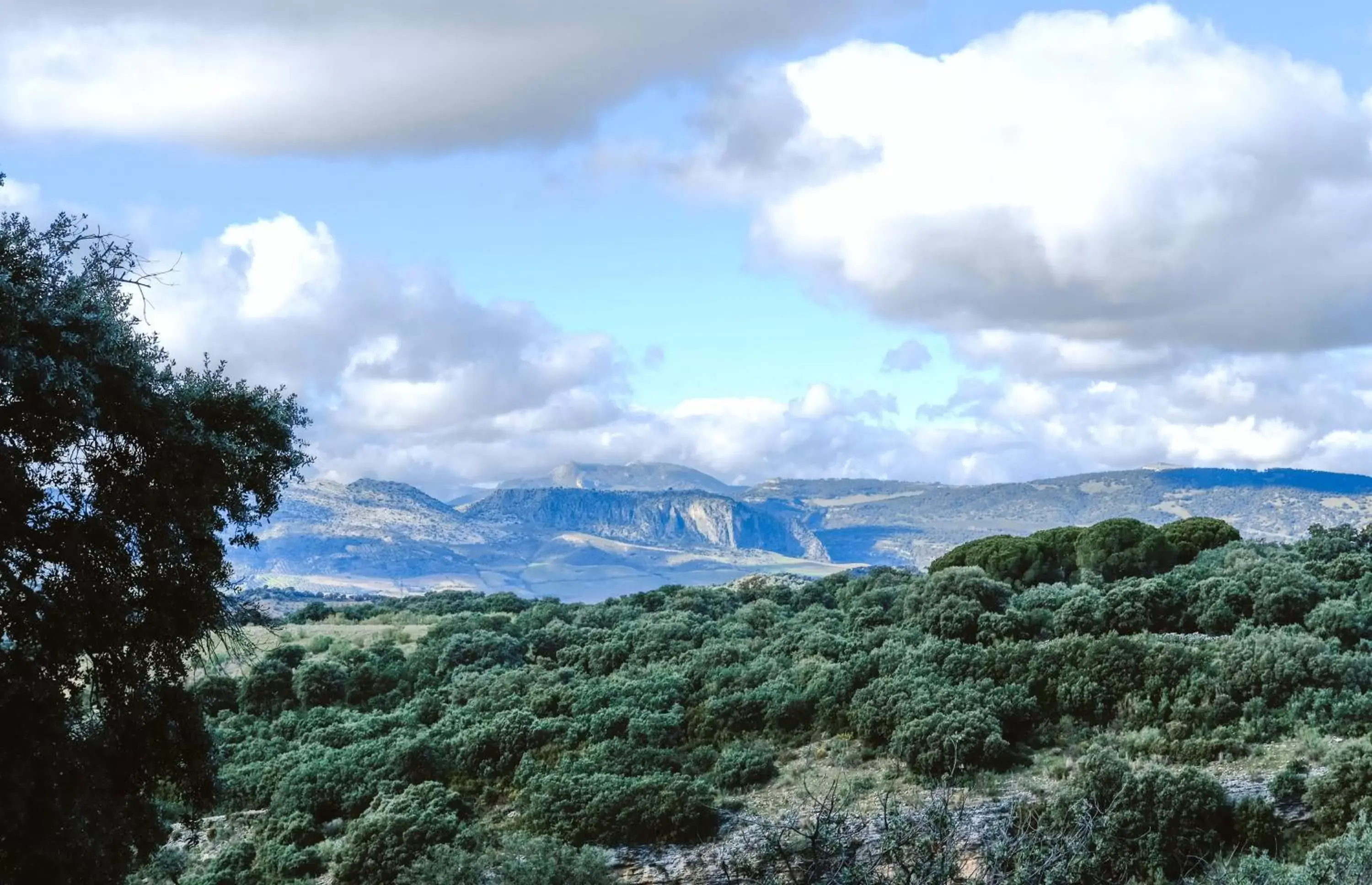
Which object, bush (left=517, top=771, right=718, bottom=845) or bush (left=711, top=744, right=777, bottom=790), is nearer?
bush (left=517, top=771, right=718, bottom=845)

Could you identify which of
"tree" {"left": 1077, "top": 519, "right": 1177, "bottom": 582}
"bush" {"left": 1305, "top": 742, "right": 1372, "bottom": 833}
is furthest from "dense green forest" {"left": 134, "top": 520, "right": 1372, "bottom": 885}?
"tree" {"left": 1077, "top": 519, "right": 1177, "bottom": 582}

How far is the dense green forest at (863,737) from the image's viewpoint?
15.8 metres

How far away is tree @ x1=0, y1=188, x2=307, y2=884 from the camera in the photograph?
12.1 m

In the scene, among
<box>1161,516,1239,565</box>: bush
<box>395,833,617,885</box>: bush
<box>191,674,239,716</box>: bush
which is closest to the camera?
<box>395,833,617,885</box>: bush

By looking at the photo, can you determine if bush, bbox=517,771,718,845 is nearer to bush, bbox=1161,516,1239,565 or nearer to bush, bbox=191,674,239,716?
bush, bbox=191,674,239,716

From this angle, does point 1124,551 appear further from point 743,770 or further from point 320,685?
point 320,685

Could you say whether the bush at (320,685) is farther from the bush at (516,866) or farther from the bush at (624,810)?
the bush at (516,866)

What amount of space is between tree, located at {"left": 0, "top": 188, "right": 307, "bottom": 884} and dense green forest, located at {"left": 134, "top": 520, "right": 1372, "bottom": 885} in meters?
4.86

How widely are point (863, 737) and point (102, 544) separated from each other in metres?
13.2

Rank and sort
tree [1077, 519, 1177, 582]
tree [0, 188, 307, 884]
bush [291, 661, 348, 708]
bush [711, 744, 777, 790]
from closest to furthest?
tree [0, 188, 307, 884] → bush [711, 744, 777, 790] → bush [291, 661, 348, 708] → tree [1077, 519, 1177, 582]

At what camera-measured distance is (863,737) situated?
21.2 m

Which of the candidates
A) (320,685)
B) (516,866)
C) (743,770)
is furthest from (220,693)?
(516,866)

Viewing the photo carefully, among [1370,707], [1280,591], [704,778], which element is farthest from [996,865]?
[1280,591]

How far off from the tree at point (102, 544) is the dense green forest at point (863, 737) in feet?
15.9
